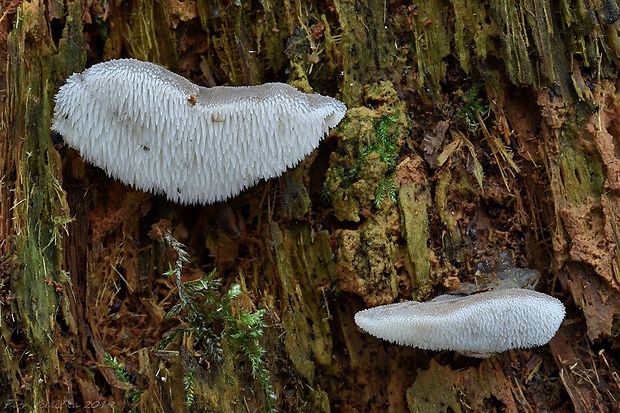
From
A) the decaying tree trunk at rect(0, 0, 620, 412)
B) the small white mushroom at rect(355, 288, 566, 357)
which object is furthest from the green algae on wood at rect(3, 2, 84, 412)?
the small white mushroom at rect(355, 288, 566, 357)

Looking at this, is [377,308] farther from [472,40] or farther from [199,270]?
[472,40]

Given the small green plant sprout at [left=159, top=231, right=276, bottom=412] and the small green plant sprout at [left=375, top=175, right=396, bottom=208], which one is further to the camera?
the small green plant sprout at [left=375, top=175, right=396, bottom=208]

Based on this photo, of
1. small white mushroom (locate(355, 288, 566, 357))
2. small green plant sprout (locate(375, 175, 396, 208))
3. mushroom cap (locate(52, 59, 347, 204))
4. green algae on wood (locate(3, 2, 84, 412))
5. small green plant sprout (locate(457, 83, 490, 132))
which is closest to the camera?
small white mushroom (locate(355, 288, 566, 357))

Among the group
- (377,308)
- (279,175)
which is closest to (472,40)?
(279,175)

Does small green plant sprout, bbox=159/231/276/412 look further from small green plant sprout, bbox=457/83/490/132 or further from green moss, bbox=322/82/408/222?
small green plant sprout, bbox=457/83/490/132

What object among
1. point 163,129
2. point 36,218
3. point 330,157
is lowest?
point 36,218

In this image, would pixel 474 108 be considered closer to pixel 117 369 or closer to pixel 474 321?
pixel 474 321
